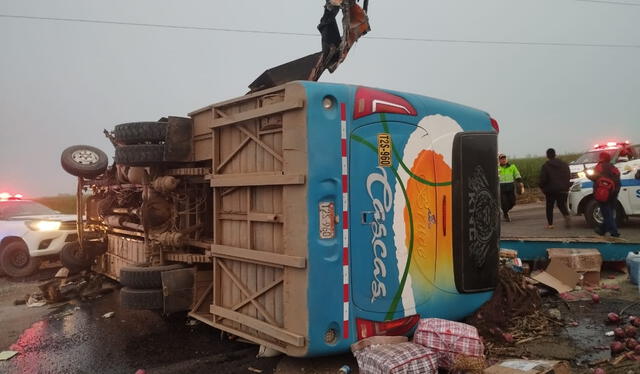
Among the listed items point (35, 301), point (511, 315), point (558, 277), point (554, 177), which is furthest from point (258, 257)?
point (554, 177)

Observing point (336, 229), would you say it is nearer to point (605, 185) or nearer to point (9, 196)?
point (605, 185)

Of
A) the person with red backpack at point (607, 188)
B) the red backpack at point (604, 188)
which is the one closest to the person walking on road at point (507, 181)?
the person with red backpack at point (607, 188)

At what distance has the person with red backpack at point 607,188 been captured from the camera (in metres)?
8.06

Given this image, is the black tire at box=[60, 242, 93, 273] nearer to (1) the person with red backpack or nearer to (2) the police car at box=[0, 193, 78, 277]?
(2) the police car at box=[0, 193, 78, 277]

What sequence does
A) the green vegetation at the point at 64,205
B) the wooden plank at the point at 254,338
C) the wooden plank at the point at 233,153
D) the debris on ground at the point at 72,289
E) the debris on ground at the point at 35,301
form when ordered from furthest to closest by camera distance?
the green vegetation at the point at 64,205 < the debris on ground at the point at 72,289 < the debris on ground at the point at 35,301 < the wooden plank at the point at 233,153 < the wooden plank at the point at 254,338

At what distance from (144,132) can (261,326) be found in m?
2.42

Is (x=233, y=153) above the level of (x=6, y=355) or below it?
above

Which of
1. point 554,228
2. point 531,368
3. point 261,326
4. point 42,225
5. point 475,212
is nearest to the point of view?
point 531,368

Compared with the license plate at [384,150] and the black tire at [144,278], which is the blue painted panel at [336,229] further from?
the black tire at [144,278]

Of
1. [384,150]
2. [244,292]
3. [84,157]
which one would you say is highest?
[84,157]

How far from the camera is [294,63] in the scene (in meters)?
5.24

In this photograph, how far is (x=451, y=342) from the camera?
10.7 feet

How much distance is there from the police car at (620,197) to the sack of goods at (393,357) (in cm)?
815

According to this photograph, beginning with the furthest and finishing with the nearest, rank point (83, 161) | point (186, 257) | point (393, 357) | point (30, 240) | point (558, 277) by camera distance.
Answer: point (30, 240), point (83, 161), point (558, 277), point (186, 257), point (393, 357)
